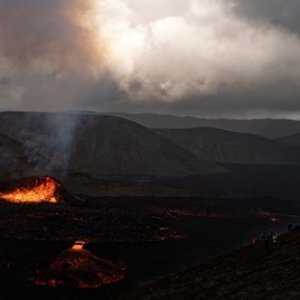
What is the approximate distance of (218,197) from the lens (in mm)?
147875

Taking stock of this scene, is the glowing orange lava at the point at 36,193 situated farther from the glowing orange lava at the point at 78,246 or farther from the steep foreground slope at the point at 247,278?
the steep foreground slope at the point at 247,278

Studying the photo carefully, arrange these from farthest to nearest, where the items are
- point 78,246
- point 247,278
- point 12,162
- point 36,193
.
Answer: point 12,162 → point 36,193 → point 78,246 → point 247,278

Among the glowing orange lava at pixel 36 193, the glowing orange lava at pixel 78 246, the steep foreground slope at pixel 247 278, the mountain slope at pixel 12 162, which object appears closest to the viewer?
the steep foreground slope at pixel 247 278

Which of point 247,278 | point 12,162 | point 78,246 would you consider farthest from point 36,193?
point 247,278

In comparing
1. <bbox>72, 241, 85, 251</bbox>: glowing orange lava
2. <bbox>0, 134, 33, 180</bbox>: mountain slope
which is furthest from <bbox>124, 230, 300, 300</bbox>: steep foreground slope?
<bbox>0, 134, 33, 180</bbox>: mountain slope

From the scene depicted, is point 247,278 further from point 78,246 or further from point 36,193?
point 36,193

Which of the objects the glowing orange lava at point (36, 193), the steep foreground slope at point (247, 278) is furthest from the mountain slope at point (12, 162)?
the steep foreground slope at point (247, 278)

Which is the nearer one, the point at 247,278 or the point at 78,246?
the point at 247,278

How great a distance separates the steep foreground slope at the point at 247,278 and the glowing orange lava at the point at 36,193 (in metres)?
72.3

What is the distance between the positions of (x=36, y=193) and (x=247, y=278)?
8774 centimetres

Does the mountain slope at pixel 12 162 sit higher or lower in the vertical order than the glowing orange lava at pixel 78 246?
higher

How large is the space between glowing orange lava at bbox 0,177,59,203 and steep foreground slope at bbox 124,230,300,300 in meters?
72.3

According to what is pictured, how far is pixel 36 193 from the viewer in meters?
118

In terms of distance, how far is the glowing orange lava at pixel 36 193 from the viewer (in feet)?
374
